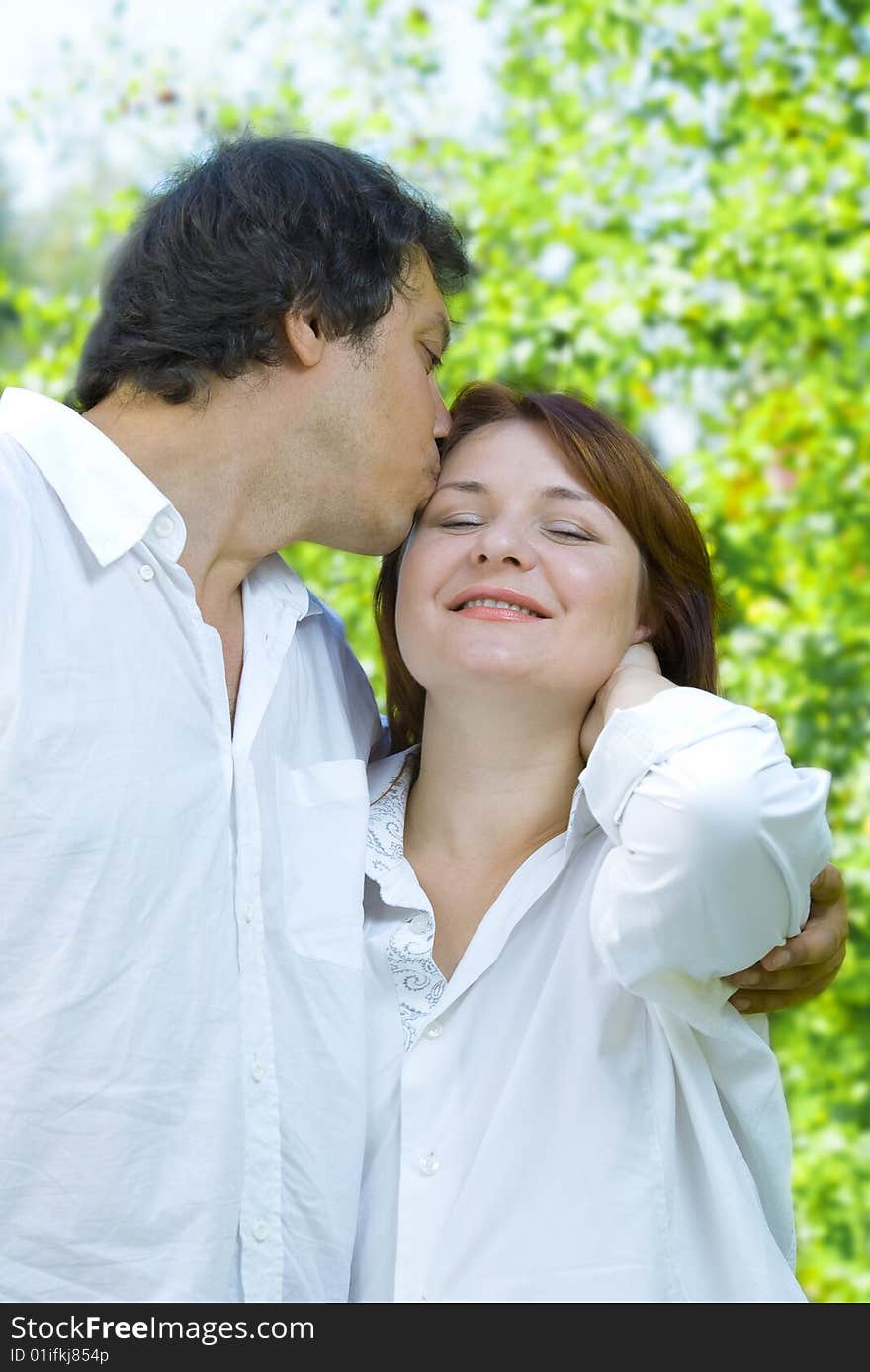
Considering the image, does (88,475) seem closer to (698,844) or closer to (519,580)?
(519,580)

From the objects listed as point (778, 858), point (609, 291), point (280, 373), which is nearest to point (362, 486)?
point (280, 373)

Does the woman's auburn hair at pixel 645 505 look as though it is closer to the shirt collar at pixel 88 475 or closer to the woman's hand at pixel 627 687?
the woman's hand at pixel 627 687

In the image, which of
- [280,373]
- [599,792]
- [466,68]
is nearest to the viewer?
[599,792]

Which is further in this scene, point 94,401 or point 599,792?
point 94,401

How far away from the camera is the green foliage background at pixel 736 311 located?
164 inches

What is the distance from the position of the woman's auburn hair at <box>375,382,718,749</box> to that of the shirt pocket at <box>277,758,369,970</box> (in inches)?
13.9

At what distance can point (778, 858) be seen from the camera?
5.46ft

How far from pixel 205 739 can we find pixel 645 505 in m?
0.74

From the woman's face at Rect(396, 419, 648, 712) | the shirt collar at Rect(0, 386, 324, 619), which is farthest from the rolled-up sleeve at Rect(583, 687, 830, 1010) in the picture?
the shirt collar at Rect(0, 386, 324, 619)

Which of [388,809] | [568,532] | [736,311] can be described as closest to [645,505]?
[568,532]

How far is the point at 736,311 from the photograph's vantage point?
4152 millimetres

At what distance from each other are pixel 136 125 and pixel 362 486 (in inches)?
120

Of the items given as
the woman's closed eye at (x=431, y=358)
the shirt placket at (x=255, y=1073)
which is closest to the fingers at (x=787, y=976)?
the shirt placket at (x=255, y=1073)
